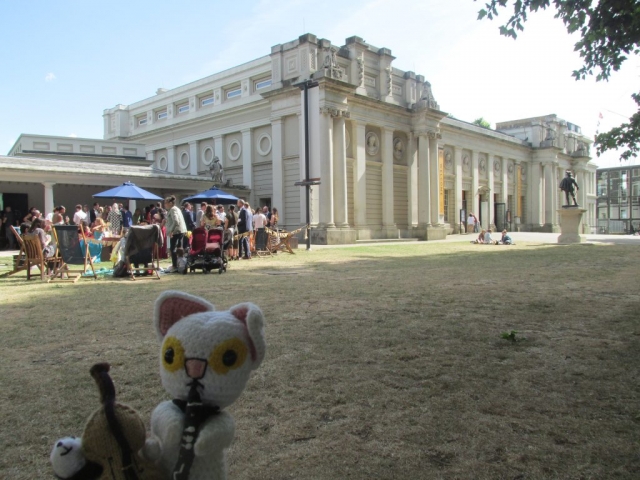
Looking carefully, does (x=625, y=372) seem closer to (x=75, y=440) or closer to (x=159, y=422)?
(x=159, y=422)

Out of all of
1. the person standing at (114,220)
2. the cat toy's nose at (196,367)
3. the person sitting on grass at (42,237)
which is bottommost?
the cat toy's nose at (196,367)

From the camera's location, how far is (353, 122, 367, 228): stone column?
2905cm

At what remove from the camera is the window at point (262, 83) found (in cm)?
3122

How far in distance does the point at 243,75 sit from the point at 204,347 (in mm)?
33095

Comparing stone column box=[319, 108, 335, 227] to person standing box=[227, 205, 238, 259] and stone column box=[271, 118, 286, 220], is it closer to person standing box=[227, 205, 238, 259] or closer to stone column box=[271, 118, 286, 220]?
stone column box=[271, 118, 286, 220]

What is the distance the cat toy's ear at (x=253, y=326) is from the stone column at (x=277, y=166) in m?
27.2

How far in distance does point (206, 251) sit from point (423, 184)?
80.0 feet

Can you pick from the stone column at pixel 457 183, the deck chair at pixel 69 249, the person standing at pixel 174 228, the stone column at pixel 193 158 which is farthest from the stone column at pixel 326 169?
the stone column at pixel 457 183

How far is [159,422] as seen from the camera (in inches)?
67.9

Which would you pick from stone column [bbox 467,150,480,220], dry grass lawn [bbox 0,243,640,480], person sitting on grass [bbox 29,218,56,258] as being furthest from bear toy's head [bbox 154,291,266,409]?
stone column [bbox 467,150,480,220]

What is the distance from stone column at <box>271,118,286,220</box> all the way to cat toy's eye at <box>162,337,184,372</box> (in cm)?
2729

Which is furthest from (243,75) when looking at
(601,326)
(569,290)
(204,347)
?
(204,347)

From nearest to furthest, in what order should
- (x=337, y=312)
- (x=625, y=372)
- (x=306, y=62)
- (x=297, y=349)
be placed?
(x=625, y=372) → (x=297, y=349) → (x=337, y=312) → (x=306, y=62)

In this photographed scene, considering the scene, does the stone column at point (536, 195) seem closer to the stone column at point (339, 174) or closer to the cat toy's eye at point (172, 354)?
the stone column at point (339, 174)
